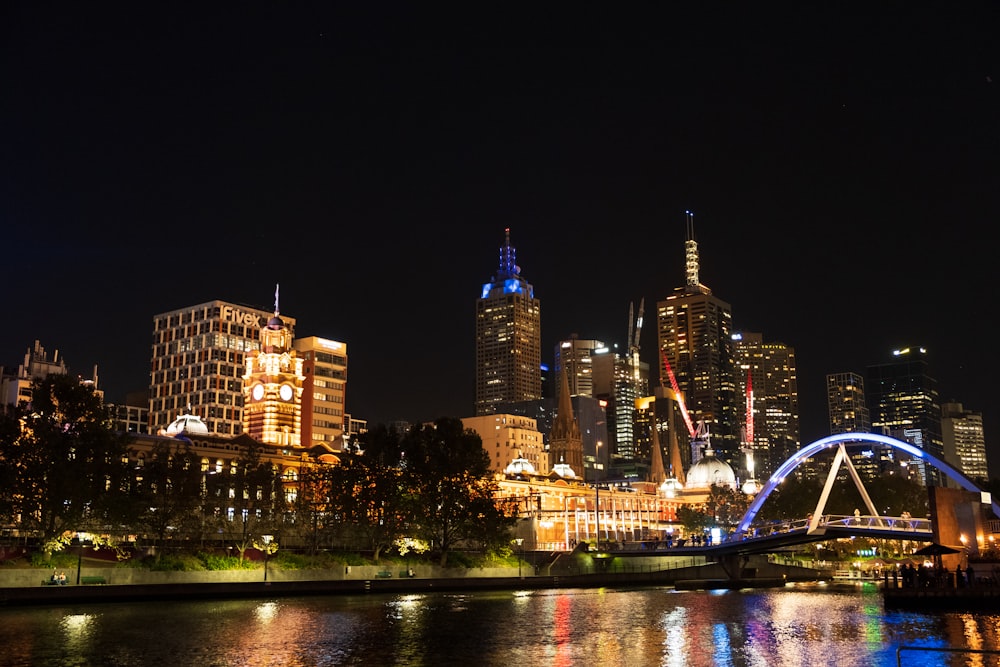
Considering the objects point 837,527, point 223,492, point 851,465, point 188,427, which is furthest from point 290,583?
point 188,427

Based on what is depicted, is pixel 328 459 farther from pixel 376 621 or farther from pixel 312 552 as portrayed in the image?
pixel 376 621

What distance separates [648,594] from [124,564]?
5543cm

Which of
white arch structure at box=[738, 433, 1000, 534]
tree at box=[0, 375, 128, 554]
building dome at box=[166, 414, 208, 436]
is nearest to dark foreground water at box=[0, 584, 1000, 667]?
tree at box=[0, 375, 128, 554]

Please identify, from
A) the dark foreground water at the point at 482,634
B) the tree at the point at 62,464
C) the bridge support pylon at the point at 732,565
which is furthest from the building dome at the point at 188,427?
the dark foreground water at the point at 482,634

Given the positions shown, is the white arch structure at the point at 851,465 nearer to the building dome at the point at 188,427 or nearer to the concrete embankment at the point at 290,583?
the concrete embankment at the point at 290,583

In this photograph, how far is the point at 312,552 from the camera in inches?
4779

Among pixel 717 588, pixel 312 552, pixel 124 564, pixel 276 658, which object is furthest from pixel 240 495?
pixel 276 658

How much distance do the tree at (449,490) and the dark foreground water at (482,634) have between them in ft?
108

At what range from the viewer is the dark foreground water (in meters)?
54.0

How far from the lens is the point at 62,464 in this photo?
9456 centimetres

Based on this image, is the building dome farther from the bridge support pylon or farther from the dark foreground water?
the dark foreground water

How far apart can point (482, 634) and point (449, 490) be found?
65776 mm

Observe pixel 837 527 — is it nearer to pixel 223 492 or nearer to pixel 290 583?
pixel 290 583

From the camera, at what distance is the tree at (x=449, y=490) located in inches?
5143
